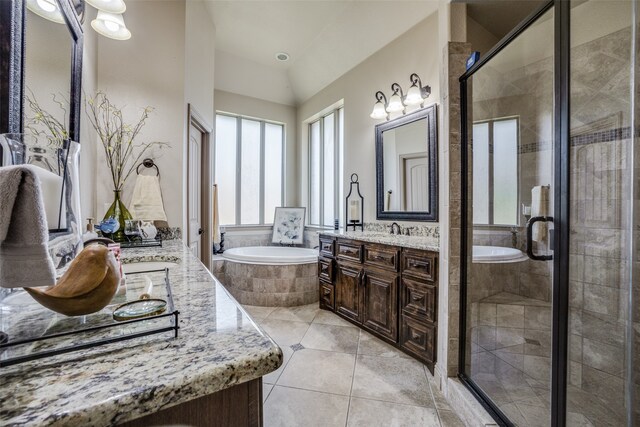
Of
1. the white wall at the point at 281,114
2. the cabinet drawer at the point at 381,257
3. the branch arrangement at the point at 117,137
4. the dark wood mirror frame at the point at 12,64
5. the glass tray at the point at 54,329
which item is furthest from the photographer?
the white wall at the point at 281,114

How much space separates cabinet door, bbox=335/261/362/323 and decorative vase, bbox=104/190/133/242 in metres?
1.90

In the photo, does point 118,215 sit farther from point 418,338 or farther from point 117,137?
point 418,338

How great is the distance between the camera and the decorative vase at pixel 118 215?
6.57 feet

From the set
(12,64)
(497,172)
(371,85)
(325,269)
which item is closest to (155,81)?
(12,64)

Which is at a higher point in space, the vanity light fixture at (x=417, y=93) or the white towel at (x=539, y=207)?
the vanity light fixture at (x=417, y=93)

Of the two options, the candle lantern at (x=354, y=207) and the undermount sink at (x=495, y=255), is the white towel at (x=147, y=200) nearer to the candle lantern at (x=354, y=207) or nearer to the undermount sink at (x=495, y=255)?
the candle lantern at (x=354, y=207)

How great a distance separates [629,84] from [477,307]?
1.42 metres

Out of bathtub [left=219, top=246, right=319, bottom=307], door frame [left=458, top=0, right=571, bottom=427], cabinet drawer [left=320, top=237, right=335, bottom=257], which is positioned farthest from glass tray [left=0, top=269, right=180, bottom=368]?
bathtub [left=219, top=246, right=319, bottom=307]

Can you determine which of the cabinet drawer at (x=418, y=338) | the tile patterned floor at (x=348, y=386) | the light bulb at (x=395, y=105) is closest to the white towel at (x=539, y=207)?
the cabinet drawer at (x=418, y=338)

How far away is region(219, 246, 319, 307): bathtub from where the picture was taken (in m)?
3.19

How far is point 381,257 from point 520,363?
1.10m

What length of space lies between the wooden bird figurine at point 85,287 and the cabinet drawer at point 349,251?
2.17 meters

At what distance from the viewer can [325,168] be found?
4.23m

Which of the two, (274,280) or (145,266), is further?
(274,280)
